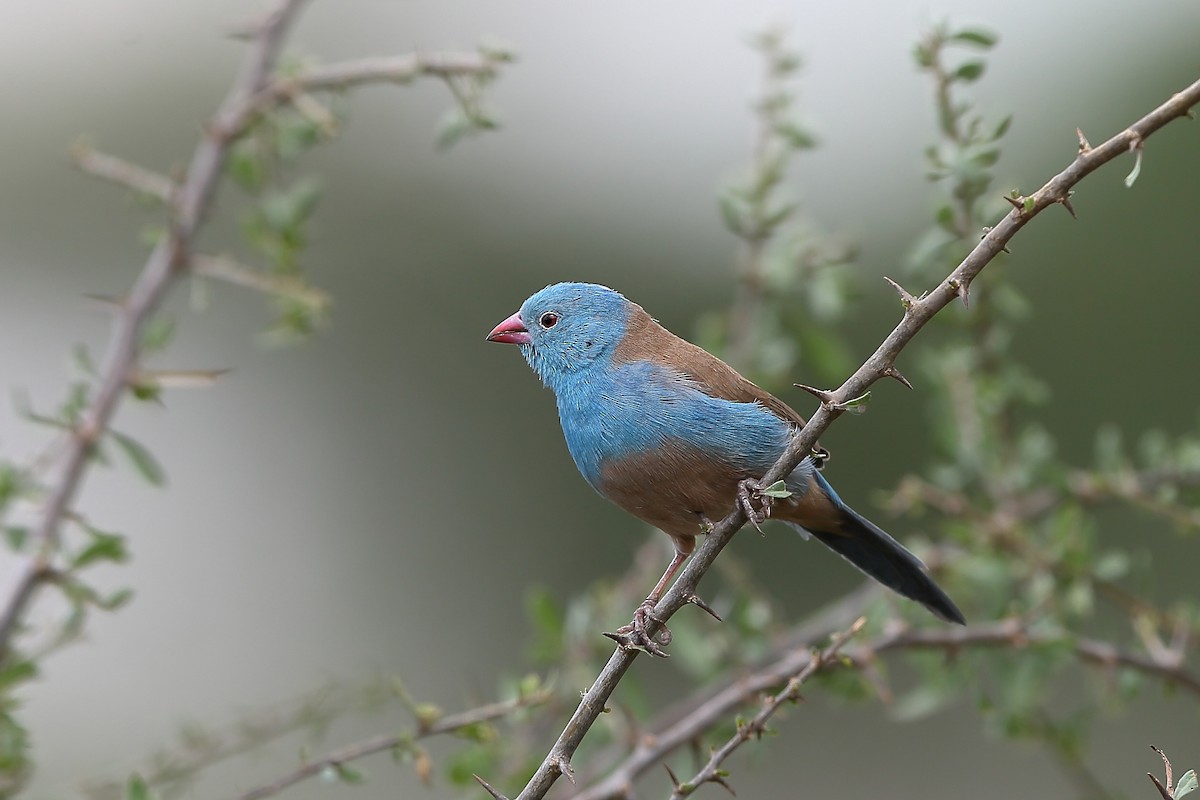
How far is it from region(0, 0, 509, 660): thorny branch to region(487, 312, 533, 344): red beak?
2.69 ft

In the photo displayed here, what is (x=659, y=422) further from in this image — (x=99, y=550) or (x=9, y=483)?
(x=9, y=483)

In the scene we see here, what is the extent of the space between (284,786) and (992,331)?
256 centimetres

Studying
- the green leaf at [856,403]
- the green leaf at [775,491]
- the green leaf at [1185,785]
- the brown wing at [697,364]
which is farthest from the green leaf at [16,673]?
the green leaf at [1185,785]

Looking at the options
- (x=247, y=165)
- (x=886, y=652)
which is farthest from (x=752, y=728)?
(x=247, y=165)

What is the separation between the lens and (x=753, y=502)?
2896 mm

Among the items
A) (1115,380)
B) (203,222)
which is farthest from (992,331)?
(1115,380)

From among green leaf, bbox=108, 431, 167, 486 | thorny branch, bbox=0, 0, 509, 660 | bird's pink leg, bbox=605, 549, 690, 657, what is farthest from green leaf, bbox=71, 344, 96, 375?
bird's pink leg, bbox=605, 549, 690, 657

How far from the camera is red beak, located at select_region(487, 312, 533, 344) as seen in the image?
13.3ft

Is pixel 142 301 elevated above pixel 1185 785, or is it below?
above

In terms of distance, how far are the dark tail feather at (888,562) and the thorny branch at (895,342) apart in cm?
120

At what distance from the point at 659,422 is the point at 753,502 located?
55cm

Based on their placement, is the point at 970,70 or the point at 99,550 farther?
the point at 970,70

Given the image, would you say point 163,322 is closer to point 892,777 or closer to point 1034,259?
point 1034,259

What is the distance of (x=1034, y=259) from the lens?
935 centimetres
